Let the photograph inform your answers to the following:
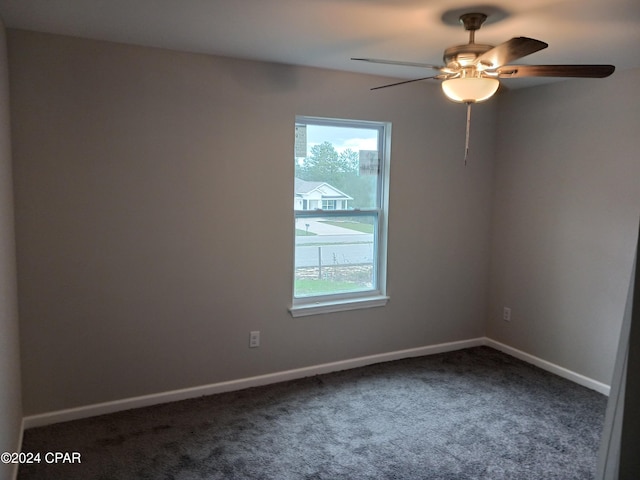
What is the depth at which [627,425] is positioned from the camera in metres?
1.45

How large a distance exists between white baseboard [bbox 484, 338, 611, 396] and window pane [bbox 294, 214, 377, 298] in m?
1.34

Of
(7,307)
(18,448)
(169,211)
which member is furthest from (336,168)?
(18,448)

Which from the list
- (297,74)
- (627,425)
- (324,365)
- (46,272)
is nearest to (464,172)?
(297,74)

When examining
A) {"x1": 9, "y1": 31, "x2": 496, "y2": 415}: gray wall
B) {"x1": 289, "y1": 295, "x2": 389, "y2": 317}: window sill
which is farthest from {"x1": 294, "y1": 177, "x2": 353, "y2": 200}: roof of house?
{"x1": 289, "y1": 295, "x2": 389, "y2": 317}: window sill

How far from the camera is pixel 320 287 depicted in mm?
3719

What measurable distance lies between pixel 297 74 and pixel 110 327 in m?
2.09

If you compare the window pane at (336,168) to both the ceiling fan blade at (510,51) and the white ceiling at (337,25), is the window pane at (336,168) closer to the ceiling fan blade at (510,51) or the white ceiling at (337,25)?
the white ceiling at (337,25)

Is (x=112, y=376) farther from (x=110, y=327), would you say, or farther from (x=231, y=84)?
(x=231, y=84)

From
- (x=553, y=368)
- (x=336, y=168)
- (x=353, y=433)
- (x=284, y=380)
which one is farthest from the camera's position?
(x=553, y=368)

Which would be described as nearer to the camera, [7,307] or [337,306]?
[7,307]

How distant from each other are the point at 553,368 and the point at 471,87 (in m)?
2.64

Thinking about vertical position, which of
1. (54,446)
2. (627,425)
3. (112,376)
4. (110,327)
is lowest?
(54,446)

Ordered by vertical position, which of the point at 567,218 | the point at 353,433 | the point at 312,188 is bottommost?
the point at 353,433

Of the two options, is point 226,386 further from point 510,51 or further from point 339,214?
point 510,51
